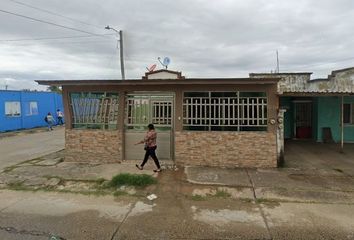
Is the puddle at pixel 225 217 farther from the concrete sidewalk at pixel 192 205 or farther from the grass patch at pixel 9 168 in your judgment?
the grass patch at pixel 9 168

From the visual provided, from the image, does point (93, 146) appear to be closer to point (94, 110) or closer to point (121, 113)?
point (94, 110)

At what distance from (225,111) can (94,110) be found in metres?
4.28

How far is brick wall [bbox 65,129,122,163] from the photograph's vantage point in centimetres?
991

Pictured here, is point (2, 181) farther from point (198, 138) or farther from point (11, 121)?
point (11, 121)

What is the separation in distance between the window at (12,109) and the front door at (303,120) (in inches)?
688

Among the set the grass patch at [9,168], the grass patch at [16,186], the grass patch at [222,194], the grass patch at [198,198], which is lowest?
the grass patch at [198,198]

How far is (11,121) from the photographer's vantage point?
20453 mm

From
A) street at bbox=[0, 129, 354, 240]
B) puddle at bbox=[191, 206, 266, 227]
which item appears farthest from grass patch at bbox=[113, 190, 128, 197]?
puddle at bbox=[191, 206, 266, 227]

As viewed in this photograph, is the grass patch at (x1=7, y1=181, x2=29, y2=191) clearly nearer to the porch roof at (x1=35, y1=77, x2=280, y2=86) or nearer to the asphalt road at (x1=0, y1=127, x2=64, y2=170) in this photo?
the asphalt road at (x1=0, y1=127, x2=64, y2=170)

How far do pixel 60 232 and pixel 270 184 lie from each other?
4875 mm

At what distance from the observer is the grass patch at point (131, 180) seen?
7570mm

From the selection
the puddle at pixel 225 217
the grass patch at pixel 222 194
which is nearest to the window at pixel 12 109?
the grass patch at pixel 222 194

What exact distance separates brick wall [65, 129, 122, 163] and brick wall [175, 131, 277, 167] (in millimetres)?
2034

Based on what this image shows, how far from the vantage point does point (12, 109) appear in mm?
20391
